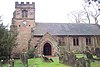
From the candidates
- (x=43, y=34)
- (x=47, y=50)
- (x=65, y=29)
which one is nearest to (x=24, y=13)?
(x=43, y=34)

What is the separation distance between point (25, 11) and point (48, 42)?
9.22 m

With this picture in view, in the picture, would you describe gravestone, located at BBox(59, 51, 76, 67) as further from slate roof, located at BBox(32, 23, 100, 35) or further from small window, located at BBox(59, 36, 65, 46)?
slate roof, located at BBox(32, 23, 100, 35)

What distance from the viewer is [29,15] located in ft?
176

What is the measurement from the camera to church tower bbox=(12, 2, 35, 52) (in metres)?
53.0

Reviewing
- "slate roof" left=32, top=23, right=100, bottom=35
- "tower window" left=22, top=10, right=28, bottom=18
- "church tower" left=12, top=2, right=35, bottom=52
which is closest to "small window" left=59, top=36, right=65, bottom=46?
"slate roof" left=32, top=23, right=100, bottom=35

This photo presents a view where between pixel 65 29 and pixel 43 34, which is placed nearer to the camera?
pixel 43 34

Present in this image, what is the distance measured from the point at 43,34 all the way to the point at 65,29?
5.93m

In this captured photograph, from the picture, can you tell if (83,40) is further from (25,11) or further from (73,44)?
(25,11)

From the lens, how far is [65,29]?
54.8 m

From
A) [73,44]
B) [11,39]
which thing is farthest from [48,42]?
[11,39]

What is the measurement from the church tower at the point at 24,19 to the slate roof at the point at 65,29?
171cm

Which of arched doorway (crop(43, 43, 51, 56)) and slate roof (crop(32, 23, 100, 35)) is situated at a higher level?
slate roof (crop(32, 23, 100, 35))

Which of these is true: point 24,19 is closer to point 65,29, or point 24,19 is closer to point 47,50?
point 47,50

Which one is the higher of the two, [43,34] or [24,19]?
[24,19]
